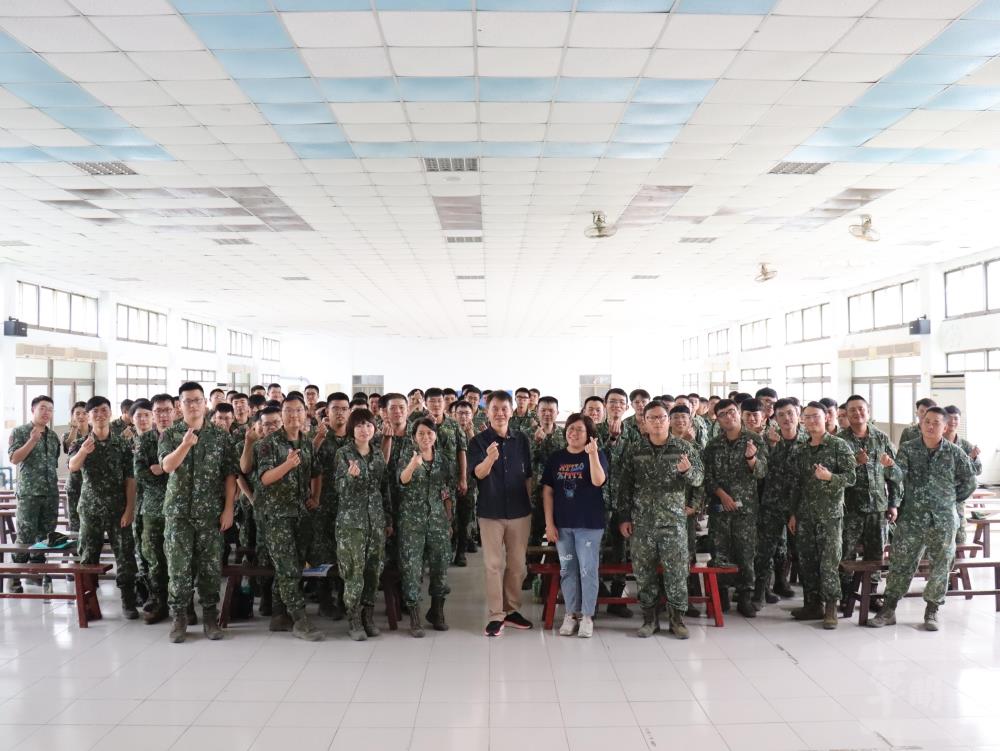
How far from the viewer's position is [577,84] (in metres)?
5.14

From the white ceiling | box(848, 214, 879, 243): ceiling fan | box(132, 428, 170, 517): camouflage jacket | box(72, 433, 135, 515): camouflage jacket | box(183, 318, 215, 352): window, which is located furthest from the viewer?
box(183, 318, 215, 352): window

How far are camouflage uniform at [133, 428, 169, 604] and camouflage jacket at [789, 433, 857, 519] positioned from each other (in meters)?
4.45

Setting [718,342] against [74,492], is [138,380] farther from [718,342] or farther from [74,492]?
[718,342]

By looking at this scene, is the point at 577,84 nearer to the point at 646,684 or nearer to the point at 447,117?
the point at 447,117

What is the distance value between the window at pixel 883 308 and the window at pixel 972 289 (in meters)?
0.78

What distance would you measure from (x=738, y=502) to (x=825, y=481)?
1.98ft

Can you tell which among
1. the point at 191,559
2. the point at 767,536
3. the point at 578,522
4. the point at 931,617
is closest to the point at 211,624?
the point at 191,559

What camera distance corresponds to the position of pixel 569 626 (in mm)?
4805

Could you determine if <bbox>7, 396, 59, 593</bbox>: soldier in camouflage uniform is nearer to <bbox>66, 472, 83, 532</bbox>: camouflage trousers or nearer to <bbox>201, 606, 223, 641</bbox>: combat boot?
<bbox>66, 472, 83, 532</bbox>: camouflage trousers

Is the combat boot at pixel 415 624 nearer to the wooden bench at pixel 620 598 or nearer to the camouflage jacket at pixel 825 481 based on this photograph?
the wooden bench at pixel 620 598

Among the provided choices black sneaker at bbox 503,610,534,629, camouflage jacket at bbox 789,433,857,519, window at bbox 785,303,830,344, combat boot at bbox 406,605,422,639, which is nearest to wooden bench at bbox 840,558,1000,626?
camouflage jacket at bbox 789,433,857,519

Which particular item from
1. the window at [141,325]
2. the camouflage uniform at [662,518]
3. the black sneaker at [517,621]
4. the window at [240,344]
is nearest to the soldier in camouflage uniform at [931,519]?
the camouflage uniform at [662,518]

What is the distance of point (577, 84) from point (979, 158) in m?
4.32

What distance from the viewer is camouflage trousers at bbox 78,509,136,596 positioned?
17.0 feet
